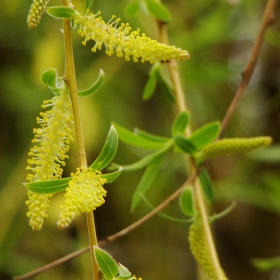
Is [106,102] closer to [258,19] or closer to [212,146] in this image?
[258,19]

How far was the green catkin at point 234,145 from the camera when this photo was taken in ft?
1.75

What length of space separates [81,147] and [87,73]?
931mm

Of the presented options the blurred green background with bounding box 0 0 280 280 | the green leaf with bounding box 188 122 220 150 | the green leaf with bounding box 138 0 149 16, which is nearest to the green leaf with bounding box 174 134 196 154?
the green leaf with bounding box 188 122 220 150

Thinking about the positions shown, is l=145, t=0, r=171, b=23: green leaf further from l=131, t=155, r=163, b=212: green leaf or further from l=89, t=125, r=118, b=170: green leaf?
l=89, t=125, r=118, b=170: green leaf

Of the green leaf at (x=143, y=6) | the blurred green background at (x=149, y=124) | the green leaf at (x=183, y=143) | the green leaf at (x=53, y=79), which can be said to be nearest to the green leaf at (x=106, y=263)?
the green leaf at (x=53, y=79)

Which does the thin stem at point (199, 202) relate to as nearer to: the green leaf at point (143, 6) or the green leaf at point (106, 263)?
the green leaf at point (143, 6)

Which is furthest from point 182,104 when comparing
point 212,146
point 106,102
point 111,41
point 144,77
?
point 144,77

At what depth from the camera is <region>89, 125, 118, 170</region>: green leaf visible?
390mm

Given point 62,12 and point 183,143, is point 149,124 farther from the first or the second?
point 62,12

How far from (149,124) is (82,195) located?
3.82 feet

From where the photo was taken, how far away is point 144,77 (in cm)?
144

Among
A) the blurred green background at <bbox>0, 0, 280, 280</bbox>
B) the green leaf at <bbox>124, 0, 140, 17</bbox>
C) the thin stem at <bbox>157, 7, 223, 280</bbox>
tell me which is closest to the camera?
the thin stem at <bbox>157, 7, 223, 280</bbox>

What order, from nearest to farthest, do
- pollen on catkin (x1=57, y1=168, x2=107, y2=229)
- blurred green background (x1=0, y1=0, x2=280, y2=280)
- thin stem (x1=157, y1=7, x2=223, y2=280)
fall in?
1. pollen on catkin (x1=57, y1=168, x2=107, y2=229)
2. thin stem (x1=157, y1=7, x2=223, y2=280)
3. blurred green background (x1=0, y1=0, x2=280, y2=280)

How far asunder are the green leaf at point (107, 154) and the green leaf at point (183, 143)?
217 millimetres
